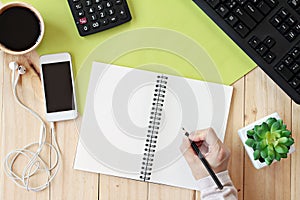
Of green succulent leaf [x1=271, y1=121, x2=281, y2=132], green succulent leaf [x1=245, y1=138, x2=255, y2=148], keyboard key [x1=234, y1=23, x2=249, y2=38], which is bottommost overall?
green succulent leaf [x1=245, y1=138, x2=255, y2=148]

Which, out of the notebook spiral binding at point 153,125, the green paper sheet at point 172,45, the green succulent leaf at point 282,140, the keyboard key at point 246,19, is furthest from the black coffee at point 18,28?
the green succulent leaf at point 282,140

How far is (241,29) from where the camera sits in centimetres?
89

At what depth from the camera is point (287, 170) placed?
947mm

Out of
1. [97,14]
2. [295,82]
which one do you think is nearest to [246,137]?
[295,82]

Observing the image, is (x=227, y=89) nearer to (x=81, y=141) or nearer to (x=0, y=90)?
(x=81, y=141)

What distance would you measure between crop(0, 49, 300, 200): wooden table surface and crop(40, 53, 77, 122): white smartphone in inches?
0.5

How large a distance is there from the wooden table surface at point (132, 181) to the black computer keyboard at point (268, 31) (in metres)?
0.06

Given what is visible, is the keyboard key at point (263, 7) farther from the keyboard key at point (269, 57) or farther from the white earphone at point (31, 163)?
the white earphone at point (31, 163)

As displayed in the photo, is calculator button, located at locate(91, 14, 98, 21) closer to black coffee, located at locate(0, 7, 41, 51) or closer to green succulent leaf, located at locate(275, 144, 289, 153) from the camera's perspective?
black coffee, located at locate(0, 7, 41, 51)

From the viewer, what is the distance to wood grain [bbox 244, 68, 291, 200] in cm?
94

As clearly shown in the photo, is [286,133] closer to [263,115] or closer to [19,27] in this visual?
[263,115]

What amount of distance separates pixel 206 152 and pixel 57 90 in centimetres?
28

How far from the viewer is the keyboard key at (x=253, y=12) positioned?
0.89 metres

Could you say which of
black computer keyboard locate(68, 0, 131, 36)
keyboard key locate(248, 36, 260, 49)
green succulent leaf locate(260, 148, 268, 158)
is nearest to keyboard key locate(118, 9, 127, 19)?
black computer keyboard locate(68, 0, 131, 36)
